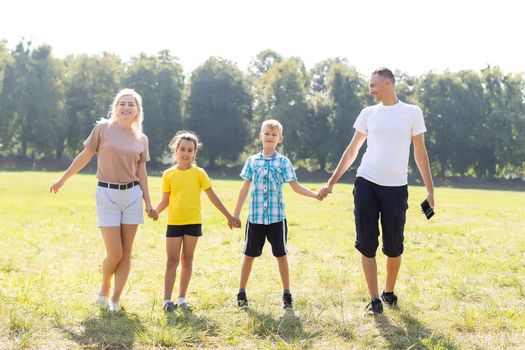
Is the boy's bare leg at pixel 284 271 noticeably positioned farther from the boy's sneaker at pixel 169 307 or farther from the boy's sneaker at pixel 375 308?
the boy's sneaker at pixel 169 307

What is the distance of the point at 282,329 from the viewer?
17.5ft

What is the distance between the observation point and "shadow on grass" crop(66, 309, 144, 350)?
192 inches

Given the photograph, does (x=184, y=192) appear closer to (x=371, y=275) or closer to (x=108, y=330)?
(x=108, y=330)

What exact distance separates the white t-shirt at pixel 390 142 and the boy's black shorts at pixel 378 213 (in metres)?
0.09

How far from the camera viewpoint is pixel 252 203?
6387 millimetres

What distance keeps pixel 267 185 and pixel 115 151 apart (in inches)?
64.6

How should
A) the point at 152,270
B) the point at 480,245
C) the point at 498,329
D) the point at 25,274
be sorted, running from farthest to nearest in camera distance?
the point at 480,245 → the point at 152,270 → the point at 25,274 → the point at 498,329

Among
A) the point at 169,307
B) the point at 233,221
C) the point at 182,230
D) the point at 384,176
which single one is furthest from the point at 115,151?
the point at 384,176

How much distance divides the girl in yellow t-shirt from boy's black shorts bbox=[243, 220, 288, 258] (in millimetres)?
569

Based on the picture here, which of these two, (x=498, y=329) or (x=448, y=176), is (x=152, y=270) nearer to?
(x=498, y=329)

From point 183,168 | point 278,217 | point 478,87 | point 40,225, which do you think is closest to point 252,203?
point 278,217

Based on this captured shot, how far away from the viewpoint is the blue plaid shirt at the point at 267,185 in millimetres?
6312

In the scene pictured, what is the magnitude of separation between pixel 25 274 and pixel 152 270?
1715 mm

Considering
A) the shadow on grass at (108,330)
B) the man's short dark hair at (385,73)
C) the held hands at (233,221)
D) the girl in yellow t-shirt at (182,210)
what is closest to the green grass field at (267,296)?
the shadow on grass at (108,330)
